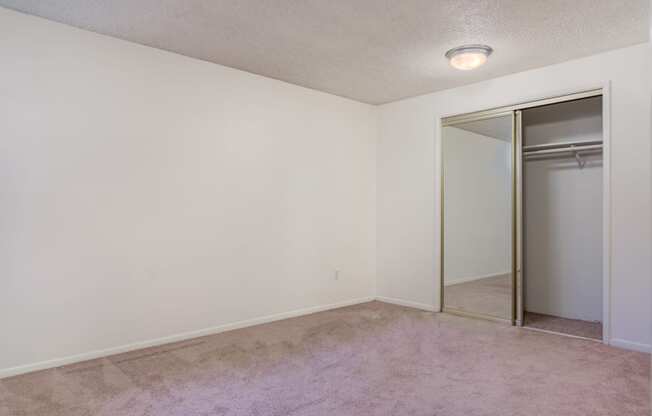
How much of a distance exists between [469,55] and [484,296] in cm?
248

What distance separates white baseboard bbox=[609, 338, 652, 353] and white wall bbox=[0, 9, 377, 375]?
8.88 feet

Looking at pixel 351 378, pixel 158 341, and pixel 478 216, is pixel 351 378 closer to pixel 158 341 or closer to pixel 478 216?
pixel 158 341

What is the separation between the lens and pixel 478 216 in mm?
4551

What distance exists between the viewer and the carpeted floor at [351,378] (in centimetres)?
240

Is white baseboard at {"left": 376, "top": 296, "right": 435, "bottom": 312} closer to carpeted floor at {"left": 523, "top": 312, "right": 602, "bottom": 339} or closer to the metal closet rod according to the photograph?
carpeted floor at {"left": 523, "top": 312, "right": 602, "bottom": 339}

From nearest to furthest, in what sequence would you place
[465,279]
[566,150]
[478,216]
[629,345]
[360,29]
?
1. [360,29]
2. [629,345]
3. [566,150]
4. [478,216]
5. [465,279]

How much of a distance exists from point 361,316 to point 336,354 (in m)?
1.23

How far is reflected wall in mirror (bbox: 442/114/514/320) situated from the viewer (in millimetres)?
4277

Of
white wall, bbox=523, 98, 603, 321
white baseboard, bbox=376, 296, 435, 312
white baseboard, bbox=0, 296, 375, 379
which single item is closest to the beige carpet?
white baseboard, bbox=376, 296, 435, 312

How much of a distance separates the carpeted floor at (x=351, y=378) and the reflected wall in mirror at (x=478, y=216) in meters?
0.66

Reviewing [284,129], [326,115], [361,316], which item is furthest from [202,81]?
[361,316]

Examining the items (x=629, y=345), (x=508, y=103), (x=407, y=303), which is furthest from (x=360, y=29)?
(x=629, y=345)

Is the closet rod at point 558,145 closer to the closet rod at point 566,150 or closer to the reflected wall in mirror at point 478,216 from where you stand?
the closet rod at point 566,150

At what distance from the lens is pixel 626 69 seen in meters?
3.47
